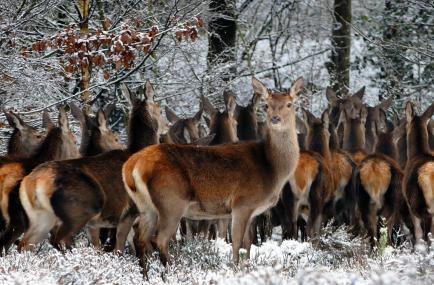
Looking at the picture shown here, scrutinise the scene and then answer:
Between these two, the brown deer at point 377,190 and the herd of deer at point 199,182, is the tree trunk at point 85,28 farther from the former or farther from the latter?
the brown deer at point 377,190

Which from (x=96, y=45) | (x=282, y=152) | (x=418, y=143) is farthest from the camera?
(x=96, y=45)

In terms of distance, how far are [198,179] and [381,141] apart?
5038 millimetres

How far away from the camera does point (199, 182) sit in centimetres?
915

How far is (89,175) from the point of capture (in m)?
9.63

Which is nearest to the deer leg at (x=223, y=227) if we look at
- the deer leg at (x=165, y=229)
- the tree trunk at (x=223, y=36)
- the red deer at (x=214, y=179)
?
the red deer at (x=214, y=179)

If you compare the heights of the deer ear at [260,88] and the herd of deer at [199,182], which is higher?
the deer ear at [260,88]

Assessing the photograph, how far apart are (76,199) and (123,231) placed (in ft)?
2.83

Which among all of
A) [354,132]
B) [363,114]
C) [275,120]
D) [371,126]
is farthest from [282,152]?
[371,126]

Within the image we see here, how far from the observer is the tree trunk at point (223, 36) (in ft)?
59.9

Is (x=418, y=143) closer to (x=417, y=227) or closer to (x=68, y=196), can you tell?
(x=417, y=227)

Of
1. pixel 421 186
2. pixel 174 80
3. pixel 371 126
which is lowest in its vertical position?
pixel 421 186

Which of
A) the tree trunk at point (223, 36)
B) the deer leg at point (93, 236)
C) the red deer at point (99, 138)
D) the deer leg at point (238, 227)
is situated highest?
the tree trunk at point (223, 36)

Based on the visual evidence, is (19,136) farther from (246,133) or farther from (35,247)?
(246,133)

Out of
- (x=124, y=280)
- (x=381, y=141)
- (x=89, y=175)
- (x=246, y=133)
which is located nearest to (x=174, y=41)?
(x=246, y=133)
